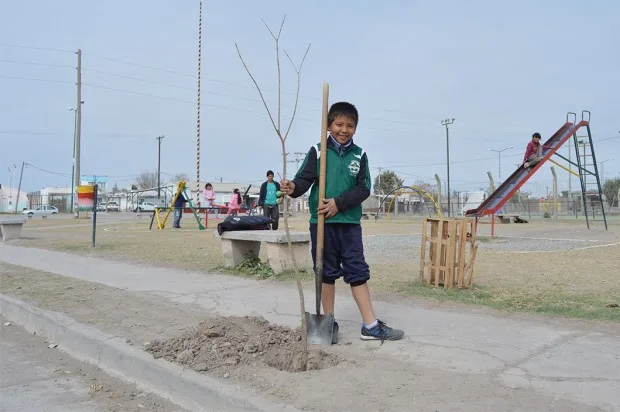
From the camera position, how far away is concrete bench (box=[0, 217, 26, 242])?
1469 centimetres

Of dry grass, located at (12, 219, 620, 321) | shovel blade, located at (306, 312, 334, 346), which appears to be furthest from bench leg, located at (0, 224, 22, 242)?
shovel blade, located at (306, 312, 334, 346)

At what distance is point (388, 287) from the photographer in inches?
264

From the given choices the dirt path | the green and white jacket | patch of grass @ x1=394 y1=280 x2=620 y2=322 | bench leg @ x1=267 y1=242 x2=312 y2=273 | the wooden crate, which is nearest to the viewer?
the dirt path

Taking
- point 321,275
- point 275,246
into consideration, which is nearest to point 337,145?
point 321,275

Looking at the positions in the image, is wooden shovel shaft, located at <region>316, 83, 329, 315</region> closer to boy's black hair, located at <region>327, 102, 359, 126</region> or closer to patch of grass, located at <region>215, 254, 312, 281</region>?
boy's black hair, located at <region>327, 102, 359, 126</region>

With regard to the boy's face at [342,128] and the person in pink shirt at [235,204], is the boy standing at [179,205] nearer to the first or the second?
the person in pink shirt at [235,204]

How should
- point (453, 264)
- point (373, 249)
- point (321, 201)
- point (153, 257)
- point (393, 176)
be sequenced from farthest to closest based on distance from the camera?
point (393, 176), point (373, 249), point (153, 257), point (453, 264), point (321, 201)

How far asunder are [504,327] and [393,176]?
74863 millimetres

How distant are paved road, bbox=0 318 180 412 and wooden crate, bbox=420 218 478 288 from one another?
Result: 12.8ft

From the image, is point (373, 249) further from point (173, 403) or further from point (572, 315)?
point (173, 403)

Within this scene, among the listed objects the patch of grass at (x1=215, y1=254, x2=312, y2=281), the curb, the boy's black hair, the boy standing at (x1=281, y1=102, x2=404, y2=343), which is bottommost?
the curb

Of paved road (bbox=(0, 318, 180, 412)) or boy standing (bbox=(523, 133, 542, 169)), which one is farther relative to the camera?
boy standing (bbox=(523, 133, 542, 169))

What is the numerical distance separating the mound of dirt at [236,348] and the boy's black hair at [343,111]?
178 centimetres

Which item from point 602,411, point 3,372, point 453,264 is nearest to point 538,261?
point 453,264
